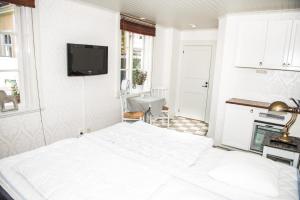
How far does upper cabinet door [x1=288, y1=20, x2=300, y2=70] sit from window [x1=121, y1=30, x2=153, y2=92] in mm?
2731

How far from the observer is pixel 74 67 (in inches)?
120

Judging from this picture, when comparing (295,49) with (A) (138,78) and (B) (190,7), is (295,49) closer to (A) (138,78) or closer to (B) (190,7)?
(B) (190,7)

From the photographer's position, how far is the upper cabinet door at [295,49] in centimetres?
305

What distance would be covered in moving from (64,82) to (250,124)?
3023mm

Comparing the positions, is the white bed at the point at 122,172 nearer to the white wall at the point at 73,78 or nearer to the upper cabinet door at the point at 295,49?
the white wall at the point at 73,78

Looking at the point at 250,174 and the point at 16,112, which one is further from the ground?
the point at 16,112

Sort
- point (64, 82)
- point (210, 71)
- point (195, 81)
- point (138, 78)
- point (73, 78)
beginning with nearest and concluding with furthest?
point (64, 82) < point (73, 78) < point (138, 78) < point (210, 71) < point (195, 81)

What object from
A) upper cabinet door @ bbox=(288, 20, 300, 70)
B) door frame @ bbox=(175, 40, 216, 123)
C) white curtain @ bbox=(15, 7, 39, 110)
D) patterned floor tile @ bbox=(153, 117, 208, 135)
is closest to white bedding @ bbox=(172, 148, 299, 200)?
upper cabinet door @ bbox=(288, 20, 300, 70)

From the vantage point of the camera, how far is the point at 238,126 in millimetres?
3469

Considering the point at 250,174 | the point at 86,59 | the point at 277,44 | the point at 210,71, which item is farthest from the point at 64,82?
the point at 210,71

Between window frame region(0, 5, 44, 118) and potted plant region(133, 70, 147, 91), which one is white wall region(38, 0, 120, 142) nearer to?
window frame region(0, 5, 44, 118)

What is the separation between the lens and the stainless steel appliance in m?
3.19

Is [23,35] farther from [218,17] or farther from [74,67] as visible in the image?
[218,17]

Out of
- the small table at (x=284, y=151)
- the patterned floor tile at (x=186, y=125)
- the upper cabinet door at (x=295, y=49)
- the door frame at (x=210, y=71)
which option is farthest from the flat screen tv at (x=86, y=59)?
the upper cabinet door at (x=295, y=49)
